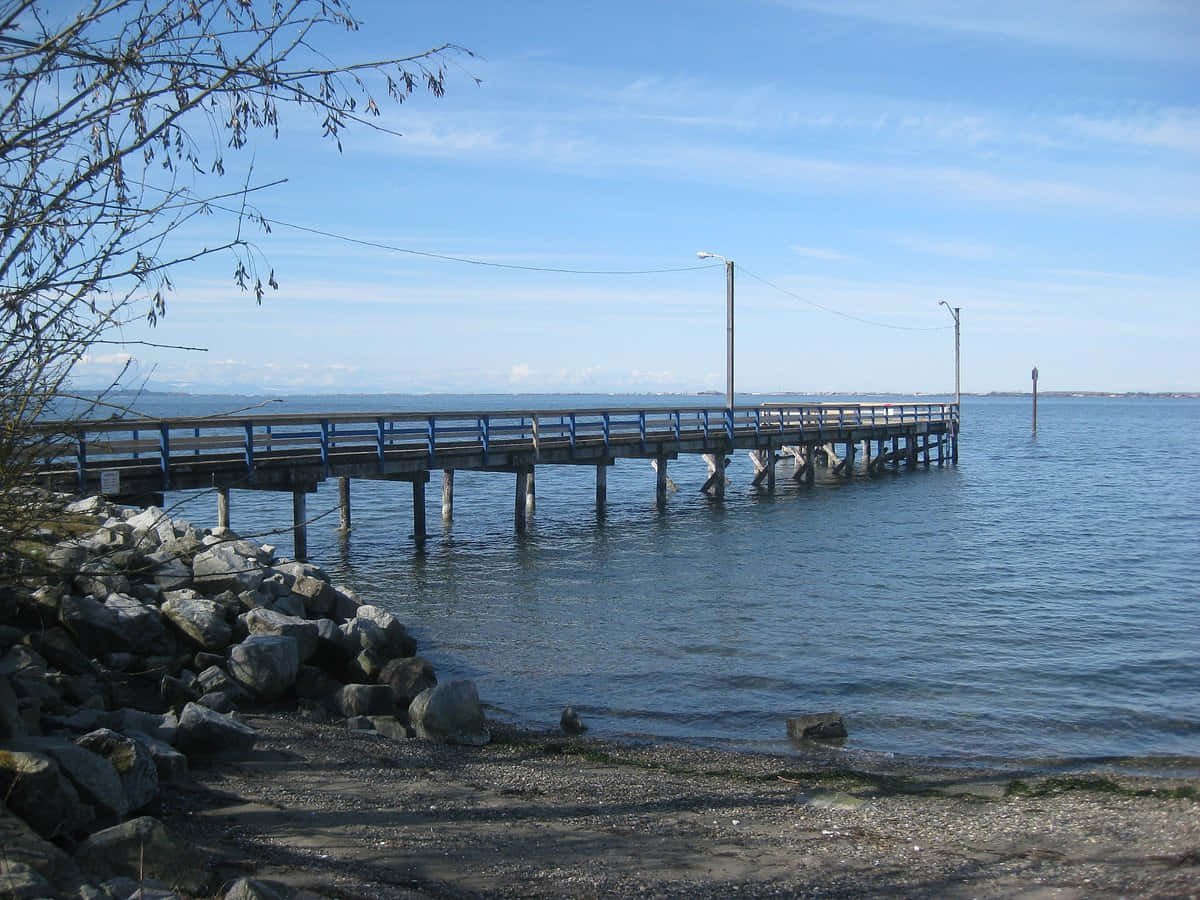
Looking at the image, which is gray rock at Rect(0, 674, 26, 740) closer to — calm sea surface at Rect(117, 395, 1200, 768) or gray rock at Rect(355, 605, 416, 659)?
calm sea surface at Rect(117, 395, 1200, 768)

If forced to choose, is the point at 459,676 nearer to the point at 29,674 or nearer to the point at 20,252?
the point at 29,674

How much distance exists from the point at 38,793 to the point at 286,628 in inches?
234

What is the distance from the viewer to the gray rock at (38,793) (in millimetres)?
5684

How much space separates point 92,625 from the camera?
33.4 ft

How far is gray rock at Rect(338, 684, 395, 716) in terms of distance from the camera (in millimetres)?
10812

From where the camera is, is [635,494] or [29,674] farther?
[635,494]

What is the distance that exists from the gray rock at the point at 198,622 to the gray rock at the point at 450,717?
100.0 inches

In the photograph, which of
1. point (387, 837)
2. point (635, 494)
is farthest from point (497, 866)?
point (635, 494)

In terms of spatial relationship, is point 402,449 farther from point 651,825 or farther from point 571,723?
point 651,825

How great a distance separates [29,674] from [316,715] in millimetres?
3109

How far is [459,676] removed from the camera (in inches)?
530

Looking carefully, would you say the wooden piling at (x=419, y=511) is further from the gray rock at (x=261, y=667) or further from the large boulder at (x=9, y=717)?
the large boulder at (x=9, y=717)

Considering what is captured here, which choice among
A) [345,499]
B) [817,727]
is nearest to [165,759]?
[817,727]

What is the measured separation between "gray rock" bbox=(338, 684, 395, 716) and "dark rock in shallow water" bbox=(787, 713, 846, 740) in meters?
4.40
